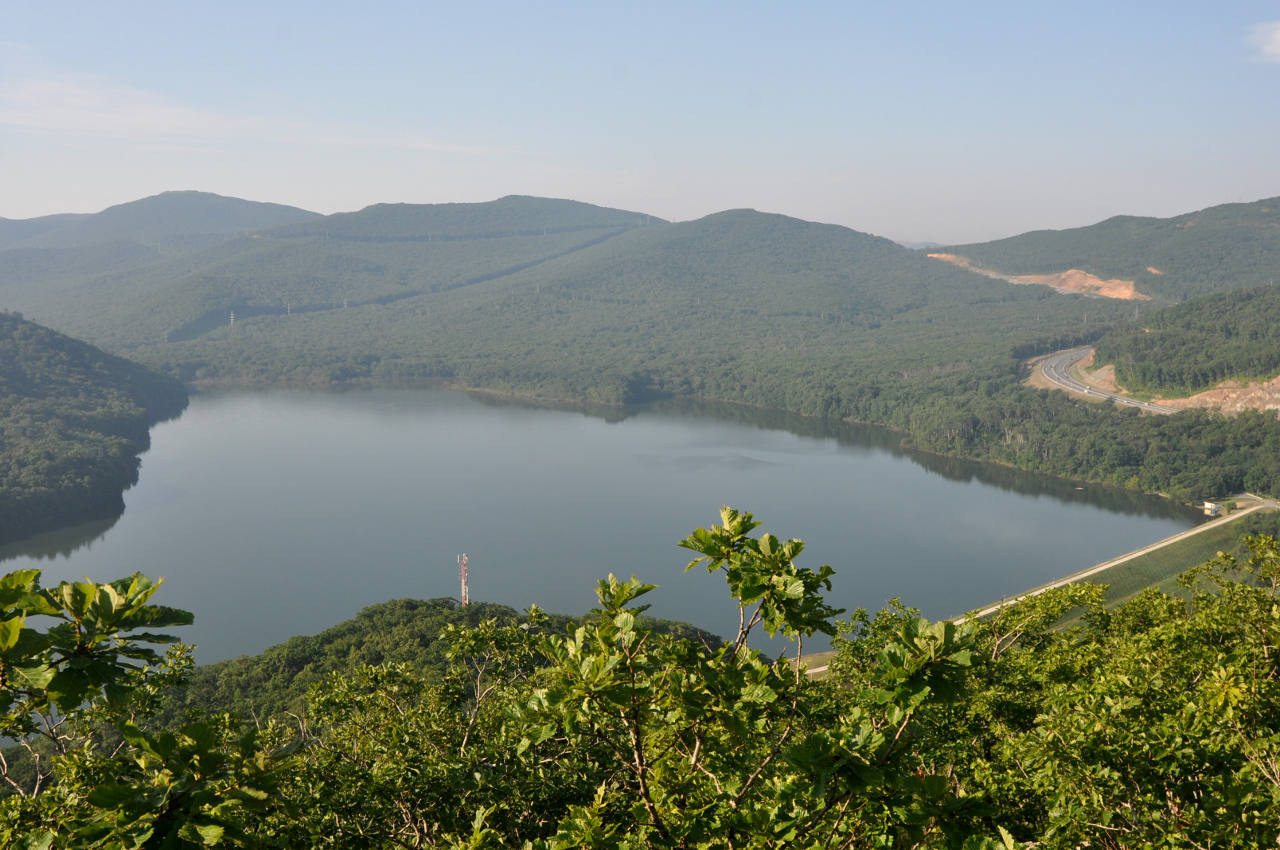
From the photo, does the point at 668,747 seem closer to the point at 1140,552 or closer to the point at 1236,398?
the point at 1140,552

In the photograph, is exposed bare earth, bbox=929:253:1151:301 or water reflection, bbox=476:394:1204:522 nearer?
water reflection, bbox=476:394:1204:522

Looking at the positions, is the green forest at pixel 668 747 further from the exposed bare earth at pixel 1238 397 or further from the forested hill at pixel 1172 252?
the forested hill at pixel 1172 252

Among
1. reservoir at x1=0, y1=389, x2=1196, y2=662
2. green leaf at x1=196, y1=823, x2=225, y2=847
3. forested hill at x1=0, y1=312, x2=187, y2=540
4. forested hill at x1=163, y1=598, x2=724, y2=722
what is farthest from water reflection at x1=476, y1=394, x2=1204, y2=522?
green leaf at x1=196, y1=823, x2=225, y2=847

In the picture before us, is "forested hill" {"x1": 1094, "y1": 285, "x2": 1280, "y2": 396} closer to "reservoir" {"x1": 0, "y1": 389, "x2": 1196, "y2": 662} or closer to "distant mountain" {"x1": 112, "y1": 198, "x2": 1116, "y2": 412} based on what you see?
"distant mountain" {"x1": 112, "y1": 198, "x2": 1116, "y2": 412}

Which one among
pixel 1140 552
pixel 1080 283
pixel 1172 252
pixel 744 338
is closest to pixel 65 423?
pixel 1140 552

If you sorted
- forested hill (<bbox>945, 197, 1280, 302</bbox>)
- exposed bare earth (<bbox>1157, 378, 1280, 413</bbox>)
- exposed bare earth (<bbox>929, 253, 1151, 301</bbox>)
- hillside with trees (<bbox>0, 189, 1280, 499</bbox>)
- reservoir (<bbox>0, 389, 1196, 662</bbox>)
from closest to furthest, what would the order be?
reservoir (<bbox>0, 389, 1196, 662</bbox>) → exposed bare earth (<bbox>1157, 378, 1280, 413</bbox>) → hillside with trees (<bbox>0, 189, 1280, 499</bbox>) → forested hill (<bbox>945, 197, 1280, 302</bbox>) → exposed bare earth (<bbox>929, 253, 1151, 301</bbox>)

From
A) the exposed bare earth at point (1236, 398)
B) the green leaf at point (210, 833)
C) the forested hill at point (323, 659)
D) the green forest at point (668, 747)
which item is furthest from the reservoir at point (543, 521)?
the green leaf at point (210, 833)

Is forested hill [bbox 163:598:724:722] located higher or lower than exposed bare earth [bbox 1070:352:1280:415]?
lower
